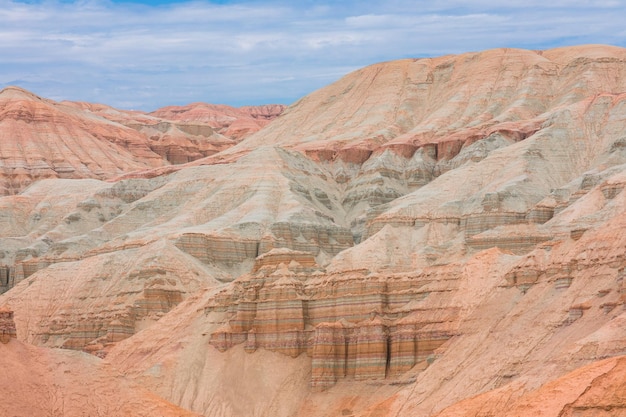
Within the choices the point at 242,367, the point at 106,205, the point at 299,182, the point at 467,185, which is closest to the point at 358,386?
the point at 242,367

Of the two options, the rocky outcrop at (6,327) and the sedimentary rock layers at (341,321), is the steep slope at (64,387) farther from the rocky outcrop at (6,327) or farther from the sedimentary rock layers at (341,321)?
the sedimentary rock layers at (341,321)

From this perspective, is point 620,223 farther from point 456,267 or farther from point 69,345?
point 69,345

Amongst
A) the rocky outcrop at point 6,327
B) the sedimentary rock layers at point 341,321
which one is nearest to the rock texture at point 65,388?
the rocky outcrop at point 6,327

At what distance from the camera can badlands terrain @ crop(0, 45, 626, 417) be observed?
79000 mm

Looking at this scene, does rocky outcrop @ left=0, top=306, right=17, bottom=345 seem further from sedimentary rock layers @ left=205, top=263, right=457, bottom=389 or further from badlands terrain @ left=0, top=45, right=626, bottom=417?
sedimentary rock layers @ left=205, top=263, right=457, bottom=389

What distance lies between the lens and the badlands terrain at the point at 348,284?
79.0 metres

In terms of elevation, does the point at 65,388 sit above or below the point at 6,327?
below

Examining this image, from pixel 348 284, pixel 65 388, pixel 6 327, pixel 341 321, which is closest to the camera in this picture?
pixel 65 388

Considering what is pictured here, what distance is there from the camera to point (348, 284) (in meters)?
116

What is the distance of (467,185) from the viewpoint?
165625mm

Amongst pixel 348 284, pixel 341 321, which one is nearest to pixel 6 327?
pixel 341 321

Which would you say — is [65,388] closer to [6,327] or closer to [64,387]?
[64,387]

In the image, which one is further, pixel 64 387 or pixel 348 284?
pixel 348 284

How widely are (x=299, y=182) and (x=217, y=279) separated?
103 feet
